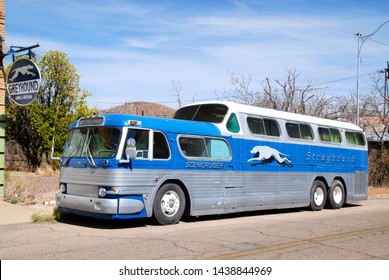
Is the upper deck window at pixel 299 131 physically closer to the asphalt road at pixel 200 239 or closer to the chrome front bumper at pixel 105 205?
the asphalt road at pixel 200 239

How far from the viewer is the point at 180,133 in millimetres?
11125

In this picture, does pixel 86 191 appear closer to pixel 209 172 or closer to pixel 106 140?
pixel 106 140

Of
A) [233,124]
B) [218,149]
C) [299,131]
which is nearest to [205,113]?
[233,124]

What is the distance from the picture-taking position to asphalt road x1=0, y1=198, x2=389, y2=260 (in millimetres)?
7625

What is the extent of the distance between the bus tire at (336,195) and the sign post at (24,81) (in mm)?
10201

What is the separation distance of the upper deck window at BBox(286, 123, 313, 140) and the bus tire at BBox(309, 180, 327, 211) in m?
1.67

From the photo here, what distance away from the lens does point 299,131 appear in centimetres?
1481

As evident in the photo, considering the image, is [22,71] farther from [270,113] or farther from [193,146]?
[270,113]

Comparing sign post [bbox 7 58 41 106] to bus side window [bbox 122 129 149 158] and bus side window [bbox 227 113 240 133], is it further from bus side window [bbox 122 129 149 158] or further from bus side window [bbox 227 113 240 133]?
bus side window [bbox 227 113 240 133]

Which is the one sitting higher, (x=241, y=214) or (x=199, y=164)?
(x=199, y=164)

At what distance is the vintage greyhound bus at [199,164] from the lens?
9945mm

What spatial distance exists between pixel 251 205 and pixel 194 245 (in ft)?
15.5

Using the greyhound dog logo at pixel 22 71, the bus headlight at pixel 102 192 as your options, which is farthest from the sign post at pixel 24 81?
the bus headlight at pixel 102 192

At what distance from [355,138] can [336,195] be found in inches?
98.9
